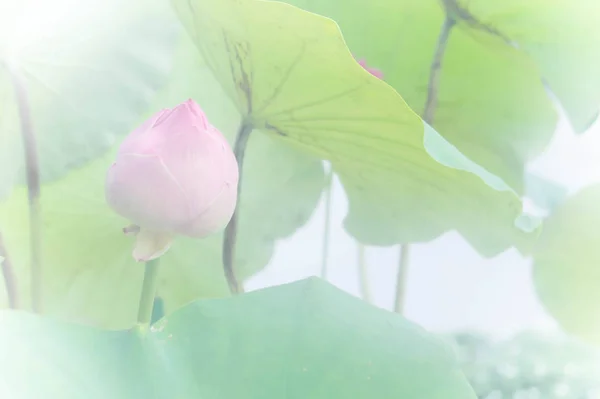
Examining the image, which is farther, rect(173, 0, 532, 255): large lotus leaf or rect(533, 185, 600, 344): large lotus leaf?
rect(533, 185, 600, 344): large lotus leaf

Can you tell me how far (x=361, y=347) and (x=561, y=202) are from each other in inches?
11.7

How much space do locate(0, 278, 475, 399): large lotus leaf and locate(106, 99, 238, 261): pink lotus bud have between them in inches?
1.8

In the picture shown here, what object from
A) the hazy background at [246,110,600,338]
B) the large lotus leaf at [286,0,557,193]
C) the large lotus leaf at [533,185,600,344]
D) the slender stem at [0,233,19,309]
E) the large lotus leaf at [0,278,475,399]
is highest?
the large lotus leaf at [286,0,557,193]

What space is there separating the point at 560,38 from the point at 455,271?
0.23 meters

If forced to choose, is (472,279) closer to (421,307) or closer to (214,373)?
(421,307)

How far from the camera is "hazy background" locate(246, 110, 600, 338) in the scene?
487 mm

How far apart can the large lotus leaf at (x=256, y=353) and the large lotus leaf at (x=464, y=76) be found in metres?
0.21

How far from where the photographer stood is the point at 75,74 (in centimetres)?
34

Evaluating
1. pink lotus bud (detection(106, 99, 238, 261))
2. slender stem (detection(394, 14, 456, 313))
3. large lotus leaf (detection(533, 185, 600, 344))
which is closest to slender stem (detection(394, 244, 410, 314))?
slender stem (detection(394, 14, 456, 313))

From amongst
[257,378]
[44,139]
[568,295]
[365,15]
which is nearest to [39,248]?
[44,139]

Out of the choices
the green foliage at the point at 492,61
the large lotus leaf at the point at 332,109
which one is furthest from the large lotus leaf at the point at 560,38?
the large lotus leaf at the point at 332,109

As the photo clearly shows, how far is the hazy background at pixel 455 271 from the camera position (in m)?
0.49

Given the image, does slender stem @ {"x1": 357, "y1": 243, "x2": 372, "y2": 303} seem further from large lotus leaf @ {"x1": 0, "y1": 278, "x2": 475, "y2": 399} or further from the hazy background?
large lotus leaf @ {"x1": 0, "y1": 278, "x2": 475, "y2": 399}

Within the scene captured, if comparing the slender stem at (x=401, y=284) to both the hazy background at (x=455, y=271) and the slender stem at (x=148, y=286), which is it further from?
the slender stem at (x=148, y=286)
